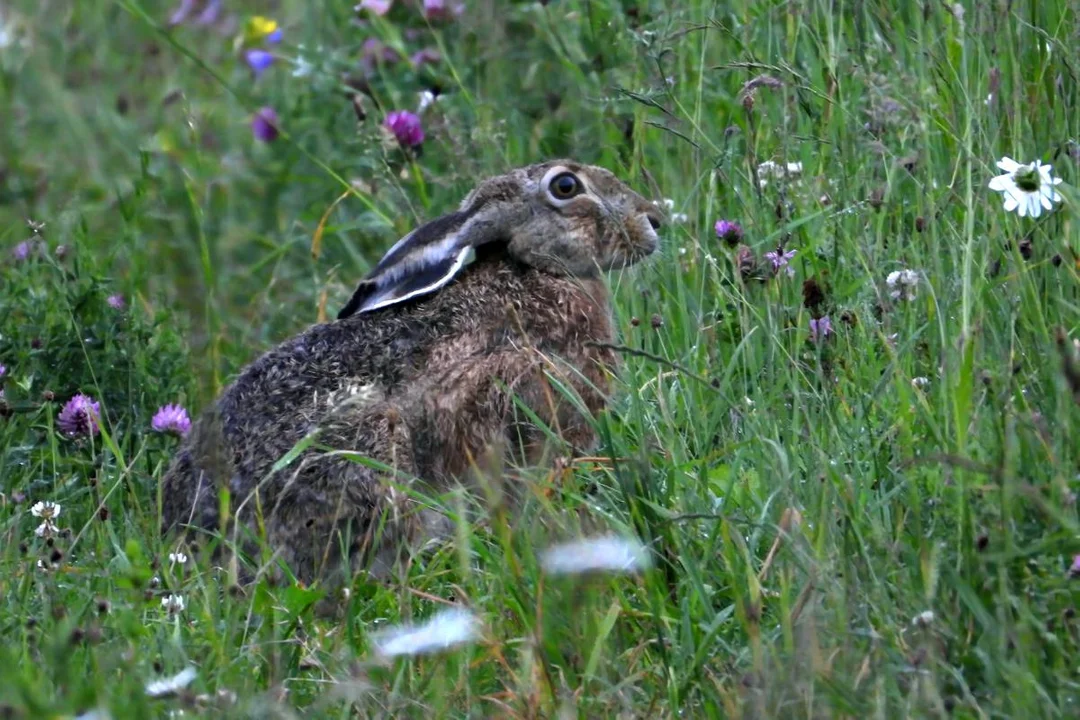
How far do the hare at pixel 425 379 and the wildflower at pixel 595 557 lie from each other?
22.6 inches

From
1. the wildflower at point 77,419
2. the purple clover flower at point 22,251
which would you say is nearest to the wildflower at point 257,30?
the purple clover flower at point 22,251

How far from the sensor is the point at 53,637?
3234mm

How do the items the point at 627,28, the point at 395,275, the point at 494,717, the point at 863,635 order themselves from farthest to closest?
the point at 627,28
the point at 395,275
the point at 494,717
the point at 863,635

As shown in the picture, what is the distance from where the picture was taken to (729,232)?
4504 millimetres

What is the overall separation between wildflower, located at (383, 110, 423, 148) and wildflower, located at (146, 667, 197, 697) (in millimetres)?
3546

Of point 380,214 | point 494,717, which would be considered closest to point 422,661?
point 494,717

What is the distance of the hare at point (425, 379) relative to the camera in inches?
173

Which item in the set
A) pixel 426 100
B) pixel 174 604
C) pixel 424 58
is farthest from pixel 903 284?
pixel 424 58

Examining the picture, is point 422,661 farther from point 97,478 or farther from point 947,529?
point 97,478

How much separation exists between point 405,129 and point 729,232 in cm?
223

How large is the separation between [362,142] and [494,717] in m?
3.87

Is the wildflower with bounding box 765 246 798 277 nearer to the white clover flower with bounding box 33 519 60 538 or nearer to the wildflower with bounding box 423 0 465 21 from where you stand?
the white clover flower with bounding box 33 519 60 538

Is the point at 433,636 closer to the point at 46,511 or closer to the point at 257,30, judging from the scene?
the point at 46,511

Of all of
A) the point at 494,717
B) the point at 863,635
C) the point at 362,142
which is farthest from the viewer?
the point at 362,142
